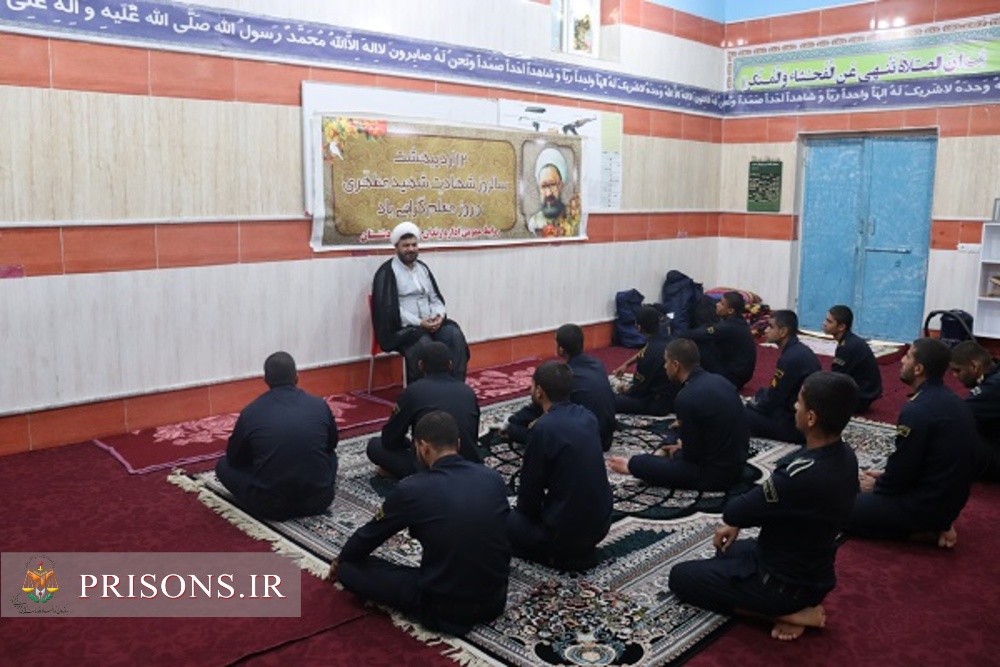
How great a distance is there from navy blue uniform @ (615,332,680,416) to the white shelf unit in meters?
3.85

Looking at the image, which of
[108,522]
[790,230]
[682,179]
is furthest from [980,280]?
[108,522]

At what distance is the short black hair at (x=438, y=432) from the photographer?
281cm

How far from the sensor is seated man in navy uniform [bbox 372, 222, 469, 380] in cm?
596

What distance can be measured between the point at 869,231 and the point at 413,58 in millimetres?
5218

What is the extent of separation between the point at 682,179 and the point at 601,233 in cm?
153

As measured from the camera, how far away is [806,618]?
2932 mm

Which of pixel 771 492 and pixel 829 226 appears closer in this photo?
pixel 771 492

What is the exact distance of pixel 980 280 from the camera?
7.72 metres

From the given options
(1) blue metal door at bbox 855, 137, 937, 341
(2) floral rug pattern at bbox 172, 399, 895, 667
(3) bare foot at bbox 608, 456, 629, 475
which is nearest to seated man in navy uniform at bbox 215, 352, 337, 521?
(2) floral rug pattern at bbox 172, 399, 895, 667

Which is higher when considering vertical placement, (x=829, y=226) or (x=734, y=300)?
(x=829, y=226)

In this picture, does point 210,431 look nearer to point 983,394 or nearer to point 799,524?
point 799,524

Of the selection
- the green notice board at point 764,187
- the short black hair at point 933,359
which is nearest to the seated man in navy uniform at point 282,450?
the short black hair at point 933,359

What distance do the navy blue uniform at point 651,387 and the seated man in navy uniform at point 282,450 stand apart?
2.47m

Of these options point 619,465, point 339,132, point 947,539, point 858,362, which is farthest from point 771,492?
point 339,132
